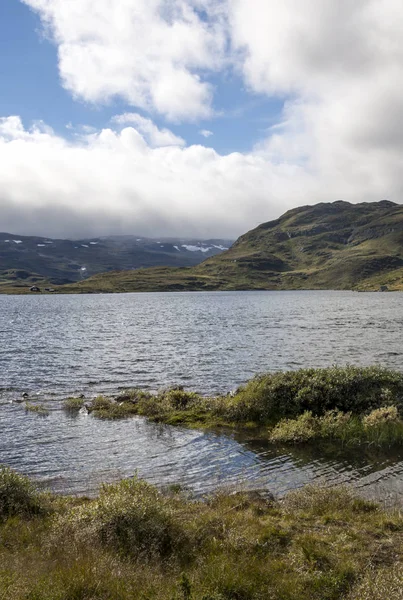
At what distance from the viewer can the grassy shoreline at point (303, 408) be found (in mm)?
24188

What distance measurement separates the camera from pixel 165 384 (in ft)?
136

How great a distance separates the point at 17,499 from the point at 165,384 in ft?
87.1

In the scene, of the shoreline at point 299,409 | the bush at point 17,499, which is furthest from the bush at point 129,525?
the shoreline at point 299,409

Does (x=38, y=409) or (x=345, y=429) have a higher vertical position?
(x=345, y=429)

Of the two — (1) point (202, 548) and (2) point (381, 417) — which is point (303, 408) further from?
(1) point (202, 548)

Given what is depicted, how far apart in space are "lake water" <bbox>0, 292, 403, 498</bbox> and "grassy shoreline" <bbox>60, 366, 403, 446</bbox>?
1.65 m

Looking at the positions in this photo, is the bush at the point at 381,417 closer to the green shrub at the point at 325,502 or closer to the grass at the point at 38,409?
the green shrub at the point at 325,502

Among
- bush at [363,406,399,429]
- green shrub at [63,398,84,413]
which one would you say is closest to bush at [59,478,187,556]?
bush at [363,406,399,429]

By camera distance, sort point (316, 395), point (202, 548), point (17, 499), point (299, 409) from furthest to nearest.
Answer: point (316, 395) < point (299, 409) < point (17, 499) < point (202, 548)

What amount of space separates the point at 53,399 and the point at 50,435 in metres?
10.3

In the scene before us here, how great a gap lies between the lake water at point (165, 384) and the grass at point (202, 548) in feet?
9.60

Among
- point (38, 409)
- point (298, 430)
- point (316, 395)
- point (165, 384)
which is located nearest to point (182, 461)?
point (298, 430)

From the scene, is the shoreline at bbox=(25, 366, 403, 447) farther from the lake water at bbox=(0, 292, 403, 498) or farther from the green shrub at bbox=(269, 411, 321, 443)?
the lake water at bbox=(0, 292, 403, 498)

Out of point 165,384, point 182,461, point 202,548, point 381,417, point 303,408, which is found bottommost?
point 165,384
